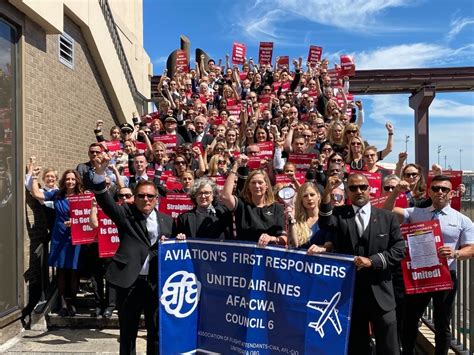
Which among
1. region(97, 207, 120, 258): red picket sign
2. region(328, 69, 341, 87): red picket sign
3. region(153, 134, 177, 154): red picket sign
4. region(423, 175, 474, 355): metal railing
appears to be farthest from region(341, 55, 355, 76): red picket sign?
region(97, 207, 120, 258): red picket sign

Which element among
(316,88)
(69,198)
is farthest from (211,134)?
(316,88)

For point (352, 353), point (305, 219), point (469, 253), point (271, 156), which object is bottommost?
point (352, 353)

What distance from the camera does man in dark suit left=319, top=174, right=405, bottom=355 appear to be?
150 inches

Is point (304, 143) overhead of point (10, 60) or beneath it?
beneath

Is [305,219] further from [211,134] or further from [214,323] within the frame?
[211,134]

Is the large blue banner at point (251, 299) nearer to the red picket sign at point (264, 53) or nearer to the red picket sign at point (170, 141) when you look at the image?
the red picket sign at point (170, 141)

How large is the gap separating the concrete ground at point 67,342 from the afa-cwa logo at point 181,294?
5.42ft

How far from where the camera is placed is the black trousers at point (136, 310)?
173 inches

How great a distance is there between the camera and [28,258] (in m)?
6.66

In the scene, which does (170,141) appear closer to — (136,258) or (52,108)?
(52,108)

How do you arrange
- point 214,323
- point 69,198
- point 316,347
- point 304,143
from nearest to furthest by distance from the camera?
point 316,347 < point 214,323 < point 69,198 < point 304,143

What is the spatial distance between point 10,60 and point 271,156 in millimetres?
4300

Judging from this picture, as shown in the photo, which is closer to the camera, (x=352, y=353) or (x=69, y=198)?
(x=352, y=353)

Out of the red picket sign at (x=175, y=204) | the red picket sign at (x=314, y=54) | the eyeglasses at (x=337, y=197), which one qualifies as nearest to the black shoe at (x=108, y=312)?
the red picket sign at (x=175, y=204)
